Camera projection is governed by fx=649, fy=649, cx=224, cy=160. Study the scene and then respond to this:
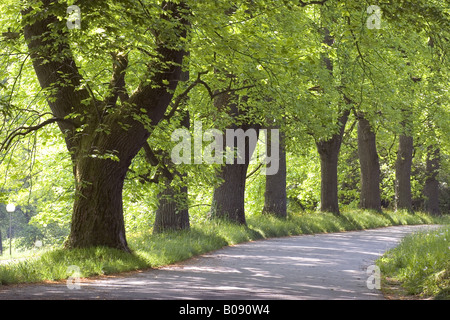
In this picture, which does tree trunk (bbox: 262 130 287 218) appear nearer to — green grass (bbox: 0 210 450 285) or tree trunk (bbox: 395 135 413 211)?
green grass (bbox: 0 210 450 285)

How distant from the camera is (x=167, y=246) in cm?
1516

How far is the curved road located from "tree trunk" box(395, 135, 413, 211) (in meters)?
A: 18.9

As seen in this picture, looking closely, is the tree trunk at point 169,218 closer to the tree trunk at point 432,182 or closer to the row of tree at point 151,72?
the row of tree at point 151,72

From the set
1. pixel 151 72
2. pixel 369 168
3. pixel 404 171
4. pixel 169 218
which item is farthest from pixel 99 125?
pixel 404 171

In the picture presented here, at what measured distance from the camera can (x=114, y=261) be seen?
491 inches

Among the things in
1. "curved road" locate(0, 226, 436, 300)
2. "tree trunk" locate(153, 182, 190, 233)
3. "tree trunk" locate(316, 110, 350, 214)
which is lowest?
"curved road" locate(0, 226, 436, 300)

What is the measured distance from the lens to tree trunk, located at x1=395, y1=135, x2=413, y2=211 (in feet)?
118

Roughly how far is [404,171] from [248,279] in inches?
1055

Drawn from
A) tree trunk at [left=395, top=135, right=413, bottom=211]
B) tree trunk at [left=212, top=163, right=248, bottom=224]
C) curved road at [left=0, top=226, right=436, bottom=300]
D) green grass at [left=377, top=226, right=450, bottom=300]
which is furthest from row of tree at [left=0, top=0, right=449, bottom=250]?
tree trunk at [left=395, top=135, right=413, bottom=211]

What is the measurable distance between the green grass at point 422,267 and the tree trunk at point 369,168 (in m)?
17.8

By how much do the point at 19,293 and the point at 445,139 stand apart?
27064mm

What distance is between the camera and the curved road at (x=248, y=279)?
30.2 ft
